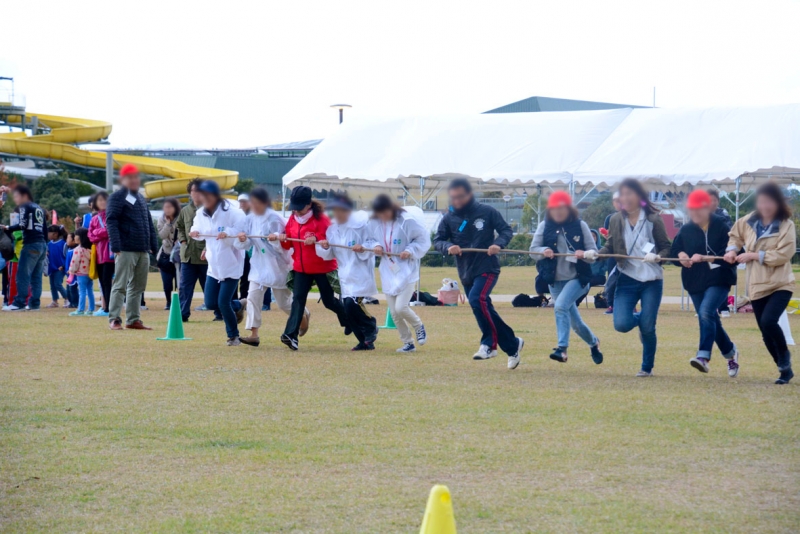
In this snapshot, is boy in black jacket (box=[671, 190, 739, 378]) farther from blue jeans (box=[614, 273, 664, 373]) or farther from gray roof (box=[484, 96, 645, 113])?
gray roof (box=[484, 96, 645, 113])

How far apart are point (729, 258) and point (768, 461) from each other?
11.3 feet

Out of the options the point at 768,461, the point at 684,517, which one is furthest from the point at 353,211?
the point at 684,517

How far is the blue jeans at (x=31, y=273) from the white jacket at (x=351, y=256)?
26.2 ft

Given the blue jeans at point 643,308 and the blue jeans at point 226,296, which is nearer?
the blue jeans at point 643,308

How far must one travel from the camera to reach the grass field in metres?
4.71

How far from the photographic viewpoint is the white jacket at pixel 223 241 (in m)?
11.8

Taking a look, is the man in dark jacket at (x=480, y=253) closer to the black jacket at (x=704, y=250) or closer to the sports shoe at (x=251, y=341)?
the black jacket at (x=704, y=250)

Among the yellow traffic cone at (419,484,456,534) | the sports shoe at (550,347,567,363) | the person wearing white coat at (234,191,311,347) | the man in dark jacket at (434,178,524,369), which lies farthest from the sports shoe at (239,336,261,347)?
the yellow traffic cone at (419,484,456,534)

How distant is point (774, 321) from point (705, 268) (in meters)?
0.86

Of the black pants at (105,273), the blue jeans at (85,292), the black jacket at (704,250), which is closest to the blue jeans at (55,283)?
the blue jeans at (85,292)

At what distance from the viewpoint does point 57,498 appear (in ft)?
16.3

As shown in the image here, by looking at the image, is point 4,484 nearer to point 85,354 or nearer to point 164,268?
point 85,354

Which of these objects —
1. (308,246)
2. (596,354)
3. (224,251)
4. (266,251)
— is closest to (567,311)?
(596,354)

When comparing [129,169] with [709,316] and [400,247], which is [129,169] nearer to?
[400,247]
